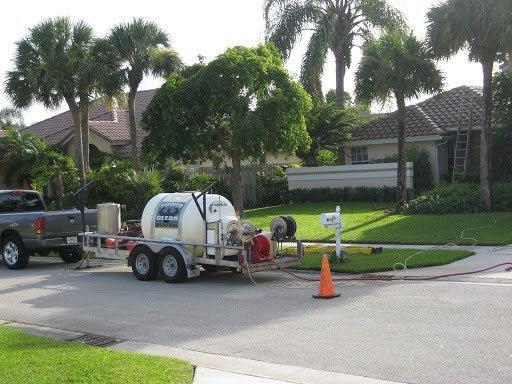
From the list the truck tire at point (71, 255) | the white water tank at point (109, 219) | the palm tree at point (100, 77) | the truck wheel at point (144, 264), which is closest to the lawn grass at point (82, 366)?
the truck wheel at point (144, 264)

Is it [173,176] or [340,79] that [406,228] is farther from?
[340,79]

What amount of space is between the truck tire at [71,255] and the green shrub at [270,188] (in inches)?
565

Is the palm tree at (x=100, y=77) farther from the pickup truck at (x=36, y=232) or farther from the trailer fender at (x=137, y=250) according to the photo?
the trailer fender at (x=137, y=250)

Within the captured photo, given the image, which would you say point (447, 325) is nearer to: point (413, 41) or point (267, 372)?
point (267, 372)

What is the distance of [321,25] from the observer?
34.1 m

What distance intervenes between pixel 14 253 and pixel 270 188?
16.4 m

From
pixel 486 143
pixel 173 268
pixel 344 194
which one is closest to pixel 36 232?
pixel 173 268

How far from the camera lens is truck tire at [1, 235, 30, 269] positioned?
58.4ft

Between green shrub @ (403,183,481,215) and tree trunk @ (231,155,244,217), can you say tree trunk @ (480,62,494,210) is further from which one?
tree trunk @ (231,155,244,217)

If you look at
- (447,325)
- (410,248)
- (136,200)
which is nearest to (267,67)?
(136,200)

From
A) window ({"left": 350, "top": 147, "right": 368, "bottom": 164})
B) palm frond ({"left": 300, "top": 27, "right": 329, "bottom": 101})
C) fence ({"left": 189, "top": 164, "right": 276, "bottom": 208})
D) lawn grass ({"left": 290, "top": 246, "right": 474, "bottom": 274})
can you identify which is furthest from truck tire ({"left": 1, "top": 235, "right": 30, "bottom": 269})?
palm frond ({"left": 300, "top": 27, "right": 329, "bottom": 101})

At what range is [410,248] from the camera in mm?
17203

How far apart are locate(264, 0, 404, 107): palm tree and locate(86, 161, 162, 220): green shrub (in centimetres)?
985

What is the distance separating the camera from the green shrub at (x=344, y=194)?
28781mm
